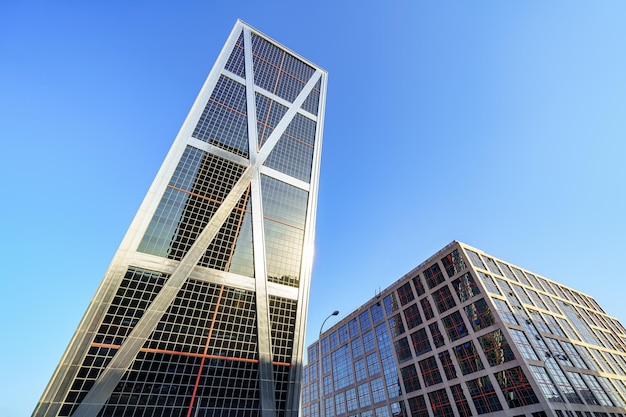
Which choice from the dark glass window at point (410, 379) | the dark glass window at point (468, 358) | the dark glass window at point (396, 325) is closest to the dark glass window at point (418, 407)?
the dark glass window at point (410, 379)

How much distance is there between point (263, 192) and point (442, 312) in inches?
1919

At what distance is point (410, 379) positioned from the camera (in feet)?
234

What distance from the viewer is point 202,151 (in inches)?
2002

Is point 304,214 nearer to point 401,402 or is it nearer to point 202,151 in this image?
point 202,151

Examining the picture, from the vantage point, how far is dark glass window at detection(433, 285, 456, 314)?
68575mm


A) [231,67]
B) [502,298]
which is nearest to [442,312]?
[502,298]

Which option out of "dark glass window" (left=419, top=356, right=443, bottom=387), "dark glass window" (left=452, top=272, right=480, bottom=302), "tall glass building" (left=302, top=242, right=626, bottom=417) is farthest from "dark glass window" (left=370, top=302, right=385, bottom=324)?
"dark glass window" (left=452, top=272, right=480, bottom=302)

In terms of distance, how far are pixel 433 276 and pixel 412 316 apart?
37.3 feet

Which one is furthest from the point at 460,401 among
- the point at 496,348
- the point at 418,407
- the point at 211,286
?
the point at 211,286

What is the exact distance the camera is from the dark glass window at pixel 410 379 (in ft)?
228

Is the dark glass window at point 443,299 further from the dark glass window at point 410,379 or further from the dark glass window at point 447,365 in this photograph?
the dark glass window at point 410,379

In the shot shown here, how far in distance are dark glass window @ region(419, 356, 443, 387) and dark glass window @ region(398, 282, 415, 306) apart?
595 inches

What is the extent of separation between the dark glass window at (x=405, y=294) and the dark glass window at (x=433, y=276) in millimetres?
6017

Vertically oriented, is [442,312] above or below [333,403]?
above
